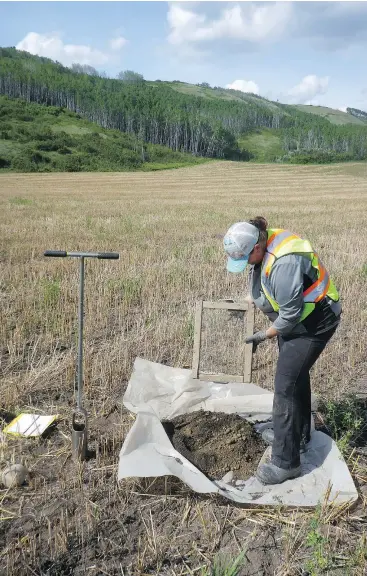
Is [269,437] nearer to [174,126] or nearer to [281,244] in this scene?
[281,244]

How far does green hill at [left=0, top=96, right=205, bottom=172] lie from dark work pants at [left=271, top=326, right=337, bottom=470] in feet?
193

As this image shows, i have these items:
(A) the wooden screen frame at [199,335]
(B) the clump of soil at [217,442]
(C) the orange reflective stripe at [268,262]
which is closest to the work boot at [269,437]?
(B) the clump of soil at [217,442]

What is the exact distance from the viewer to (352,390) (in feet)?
15.9

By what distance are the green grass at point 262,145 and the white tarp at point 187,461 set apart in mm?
103288

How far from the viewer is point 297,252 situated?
311 centimetres

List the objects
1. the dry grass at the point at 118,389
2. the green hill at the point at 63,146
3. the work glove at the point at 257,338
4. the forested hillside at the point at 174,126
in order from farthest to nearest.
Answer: the forested hillside at the point at 174,126 < the green hill at the point at 63,146 < the work glove at the point at 257,338 < the dry grass at the point at 118,389

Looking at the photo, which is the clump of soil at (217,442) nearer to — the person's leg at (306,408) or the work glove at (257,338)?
the person's leg at (306,408)

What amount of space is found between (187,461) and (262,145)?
129488 mm

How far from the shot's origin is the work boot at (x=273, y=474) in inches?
135

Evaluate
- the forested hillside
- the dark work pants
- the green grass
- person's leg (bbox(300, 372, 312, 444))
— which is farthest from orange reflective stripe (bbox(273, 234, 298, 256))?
the green grass

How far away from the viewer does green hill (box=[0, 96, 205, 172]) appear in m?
61.4

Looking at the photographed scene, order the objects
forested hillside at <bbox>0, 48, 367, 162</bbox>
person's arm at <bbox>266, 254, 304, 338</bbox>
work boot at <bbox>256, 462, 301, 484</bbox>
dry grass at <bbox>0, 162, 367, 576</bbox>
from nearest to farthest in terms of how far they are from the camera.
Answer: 1. dry grass at <bbox>0, 162, 367, 576</bbox>
2. person's arm at <bbox>266, 254, 304, 338</bbox>
3. work boot at <bbox>256, 462, 301, 484</bbox>
4. forested hillside at <bbox>0, 48, 367, 162</bbox>

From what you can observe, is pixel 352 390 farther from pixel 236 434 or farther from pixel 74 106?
pixel 74 106

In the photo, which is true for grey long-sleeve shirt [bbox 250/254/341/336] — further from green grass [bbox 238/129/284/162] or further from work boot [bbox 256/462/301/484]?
green grass [bbox 238/129/284/162]
